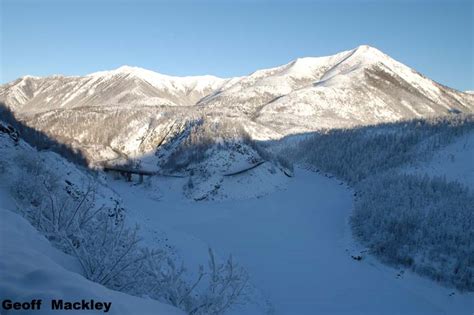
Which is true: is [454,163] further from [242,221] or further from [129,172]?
[129,172]

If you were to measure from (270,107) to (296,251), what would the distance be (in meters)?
102

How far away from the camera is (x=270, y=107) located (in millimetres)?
122562

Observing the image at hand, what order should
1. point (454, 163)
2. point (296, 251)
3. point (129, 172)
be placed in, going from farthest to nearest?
point (129, 172) → point (454, 163) → point (296, 251)

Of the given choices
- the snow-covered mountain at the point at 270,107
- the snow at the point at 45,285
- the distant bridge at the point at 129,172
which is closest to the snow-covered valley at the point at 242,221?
the snow at the point at 45,285

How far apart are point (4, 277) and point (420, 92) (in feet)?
582

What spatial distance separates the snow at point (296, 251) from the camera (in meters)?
17.4

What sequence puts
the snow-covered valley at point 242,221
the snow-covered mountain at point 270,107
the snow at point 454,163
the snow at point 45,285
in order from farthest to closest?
the snow-covered mountain at point 270,107
the snow at point 454,163
the snow-covered valley at point 242,221
the snow at point 45,285

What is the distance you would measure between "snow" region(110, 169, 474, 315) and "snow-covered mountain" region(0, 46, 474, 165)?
958 inches

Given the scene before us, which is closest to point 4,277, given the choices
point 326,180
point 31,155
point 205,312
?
point 205,312

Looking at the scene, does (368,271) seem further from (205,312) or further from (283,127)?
(283,127)

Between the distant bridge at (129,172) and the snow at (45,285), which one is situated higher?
the snow at (45,285)

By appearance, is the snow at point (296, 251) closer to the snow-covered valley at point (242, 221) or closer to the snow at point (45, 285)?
the snow-covered valley at point (242, 221)

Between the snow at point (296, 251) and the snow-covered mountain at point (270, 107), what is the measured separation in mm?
24329

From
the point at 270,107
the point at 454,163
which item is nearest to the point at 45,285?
the point at 454,163
